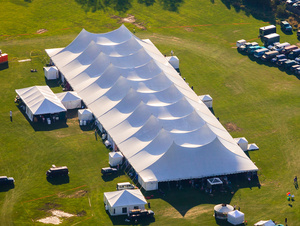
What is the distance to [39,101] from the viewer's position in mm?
124688

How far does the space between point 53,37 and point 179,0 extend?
39754 mm

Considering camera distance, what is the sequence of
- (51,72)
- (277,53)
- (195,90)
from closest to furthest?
(51,72)
(195,90)
(277,53)

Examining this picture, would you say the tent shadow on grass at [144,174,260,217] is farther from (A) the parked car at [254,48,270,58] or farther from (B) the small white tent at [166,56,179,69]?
(A) the parked car at [254,48,270,58]

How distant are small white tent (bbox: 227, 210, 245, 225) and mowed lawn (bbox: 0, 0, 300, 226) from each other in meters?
2.03

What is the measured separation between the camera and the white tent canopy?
12312 cm

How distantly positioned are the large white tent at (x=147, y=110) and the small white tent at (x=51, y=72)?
4.87ft

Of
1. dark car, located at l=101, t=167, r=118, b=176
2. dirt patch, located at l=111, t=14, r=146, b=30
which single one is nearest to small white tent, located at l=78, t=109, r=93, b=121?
dark car, located at l=101, t=167, r=118, b=176

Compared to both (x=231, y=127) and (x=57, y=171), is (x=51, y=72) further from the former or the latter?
(x=231, y=127)

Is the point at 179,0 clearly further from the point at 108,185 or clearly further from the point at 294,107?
the point at 108,185

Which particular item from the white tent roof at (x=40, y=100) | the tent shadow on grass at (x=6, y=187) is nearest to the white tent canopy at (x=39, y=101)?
the white tent roof at (x=40, y=100)

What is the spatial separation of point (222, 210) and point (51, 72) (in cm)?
5417

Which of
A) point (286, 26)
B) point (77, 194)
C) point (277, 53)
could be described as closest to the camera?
point (77, 194)

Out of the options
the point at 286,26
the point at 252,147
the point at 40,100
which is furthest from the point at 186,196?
the point at 286,26

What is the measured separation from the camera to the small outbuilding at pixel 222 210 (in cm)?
10106
